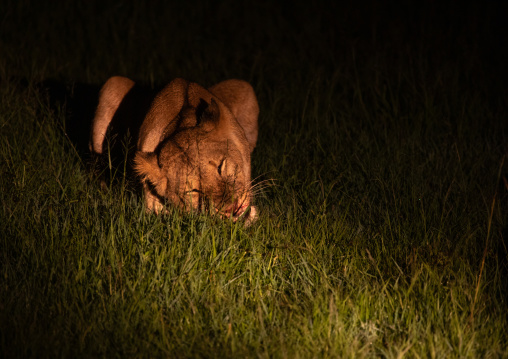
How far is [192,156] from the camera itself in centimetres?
436

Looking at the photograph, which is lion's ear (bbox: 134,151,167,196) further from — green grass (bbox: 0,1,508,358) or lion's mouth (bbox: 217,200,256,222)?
lion's mouth (bbox: 217,200,256,222)

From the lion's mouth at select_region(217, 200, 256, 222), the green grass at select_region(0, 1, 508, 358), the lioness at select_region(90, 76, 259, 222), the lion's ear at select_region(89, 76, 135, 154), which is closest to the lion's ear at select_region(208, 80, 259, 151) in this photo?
the green grass at select_region(0, 1, 508, 358)

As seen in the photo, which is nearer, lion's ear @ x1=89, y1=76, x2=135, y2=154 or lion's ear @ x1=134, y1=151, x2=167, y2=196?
lion's ear @ x1=134, y1=151, x2=167, y2=196

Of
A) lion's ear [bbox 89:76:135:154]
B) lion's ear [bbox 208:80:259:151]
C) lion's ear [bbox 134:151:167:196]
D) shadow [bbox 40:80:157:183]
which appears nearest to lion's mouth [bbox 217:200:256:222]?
lion's ear [bbox 134:151:167:196]

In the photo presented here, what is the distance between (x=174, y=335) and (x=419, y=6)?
279 inches

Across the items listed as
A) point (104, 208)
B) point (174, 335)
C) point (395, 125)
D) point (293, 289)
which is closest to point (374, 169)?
point (395, 125)

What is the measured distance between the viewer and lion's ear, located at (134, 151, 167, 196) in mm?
4344

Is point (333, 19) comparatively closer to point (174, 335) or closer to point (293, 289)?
point (293, 289)

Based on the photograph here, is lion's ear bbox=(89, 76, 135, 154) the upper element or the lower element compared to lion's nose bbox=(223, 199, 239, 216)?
upper

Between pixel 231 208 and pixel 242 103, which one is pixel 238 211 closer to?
pixel 231 208

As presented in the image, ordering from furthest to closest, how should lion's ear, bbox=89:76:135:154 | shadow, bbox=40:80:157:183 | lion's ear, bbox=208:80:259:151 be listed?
lion's ear, bbox=208:80:259:151
lion's ear, bbox=89:76:135:154
shadow, bbox=40:80:157:183

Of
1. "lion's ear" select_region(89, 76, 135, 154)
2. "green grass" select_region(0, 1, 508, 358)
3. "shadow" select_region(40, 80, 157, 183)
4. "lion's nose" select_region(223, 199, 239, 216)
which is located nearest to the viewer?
"green grass" select_region(0, 1, 508, 358)

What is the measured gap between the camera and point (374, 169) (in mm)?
5320

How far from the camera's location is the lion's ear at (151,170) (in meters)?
4.34
